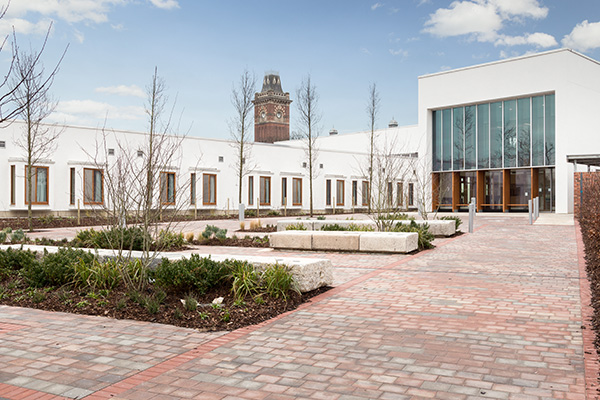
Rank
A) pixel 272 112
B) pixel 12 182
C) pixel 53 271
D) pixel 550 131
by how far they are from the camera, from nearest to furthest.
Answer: pixel 53 271
pixel 12 182
pixel 550 131
pixel 272 112

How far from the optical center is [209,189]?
105ft

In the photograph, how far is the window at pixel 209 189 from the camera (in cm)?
3164

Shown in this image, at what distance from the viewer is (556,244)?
14297mm

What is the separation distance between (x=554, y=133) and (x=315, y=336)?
32.4 metres

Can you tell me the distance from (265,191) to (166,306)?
28746 millimetres

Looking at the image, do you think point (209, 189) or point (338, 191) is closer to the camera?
point (209, 189)

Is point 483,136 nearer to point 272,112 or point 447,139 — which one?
point 447,139

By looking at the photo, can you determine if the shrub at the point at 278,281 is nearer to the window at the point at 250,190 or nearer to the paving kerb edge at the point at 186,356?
the paving kerb edge at the point at 186,356

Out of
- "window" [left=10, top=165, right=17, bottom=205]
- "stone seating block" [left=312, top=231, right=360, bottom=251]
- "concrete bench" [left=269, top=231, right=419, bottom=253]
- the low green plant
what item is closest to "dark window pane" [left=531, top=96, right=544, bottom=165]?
"concrete bench" [left=269, top=231, right=419, bottom=253]

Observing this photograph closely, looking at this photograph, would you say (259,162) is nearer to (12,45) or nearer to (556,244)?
(556,244)

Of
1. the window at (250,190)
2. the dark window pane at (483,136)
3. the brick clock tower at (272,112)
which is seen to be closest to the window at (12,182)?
the window at (250,190)

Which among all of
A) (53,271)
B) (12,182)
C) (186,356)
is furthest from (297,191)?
(186,356)

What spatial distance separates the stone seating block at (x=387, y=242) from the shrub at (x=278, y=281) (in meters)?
5.31

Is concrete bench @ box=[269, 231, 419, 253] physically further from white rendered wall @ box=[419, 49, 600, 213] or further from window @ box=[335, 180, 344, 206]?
window @ box=[335, 180, 344, 206]
